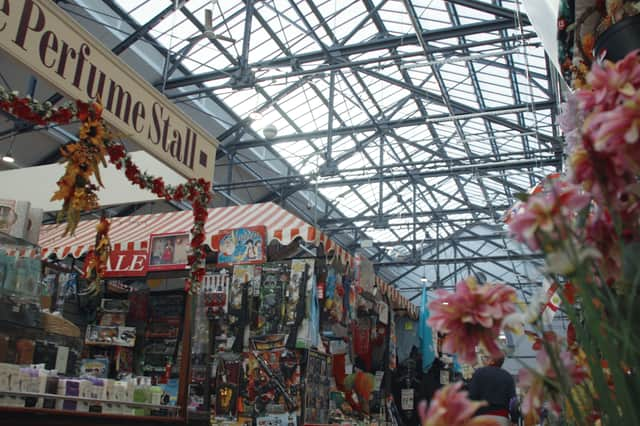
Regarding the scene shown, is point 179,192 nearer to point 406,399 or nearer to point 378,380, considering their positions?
point 378,380

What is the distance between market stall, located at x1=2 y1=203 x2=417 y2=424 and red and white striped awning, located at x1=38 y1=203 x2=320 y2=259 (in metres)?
0.02

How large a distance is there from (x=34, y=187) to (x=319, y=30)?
7.01 m

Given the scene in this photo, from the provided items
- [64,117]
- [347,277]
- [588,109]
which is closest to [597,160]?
[588,109]

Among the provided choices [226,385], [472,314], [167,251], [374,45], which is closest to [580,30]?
[472,314]

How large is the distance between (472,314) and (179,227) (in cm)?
613

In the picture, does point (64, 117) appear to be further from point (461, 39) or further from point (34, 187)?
point (461, 39)

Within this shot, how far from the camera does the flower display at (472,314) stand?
869 millimetres

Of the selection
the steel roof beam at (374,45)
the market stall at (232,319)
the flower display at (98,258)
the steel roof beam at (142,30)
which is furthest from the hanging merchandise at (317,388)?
the steel roof beam at (142,30)

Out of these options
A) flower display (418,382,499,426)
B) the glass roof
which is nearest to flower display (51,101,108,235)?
flower display (418,382,499,426)

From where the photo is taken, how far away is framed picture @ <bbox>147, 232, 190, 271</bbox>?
632 cm

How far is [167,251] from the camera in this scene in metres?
6.43

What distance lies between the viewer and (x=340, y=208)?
780 inches

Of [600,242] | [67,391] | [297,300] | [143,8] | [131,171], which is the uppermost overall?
[143,8]

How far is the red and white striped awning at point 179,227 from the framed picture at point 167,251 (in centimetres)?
15
